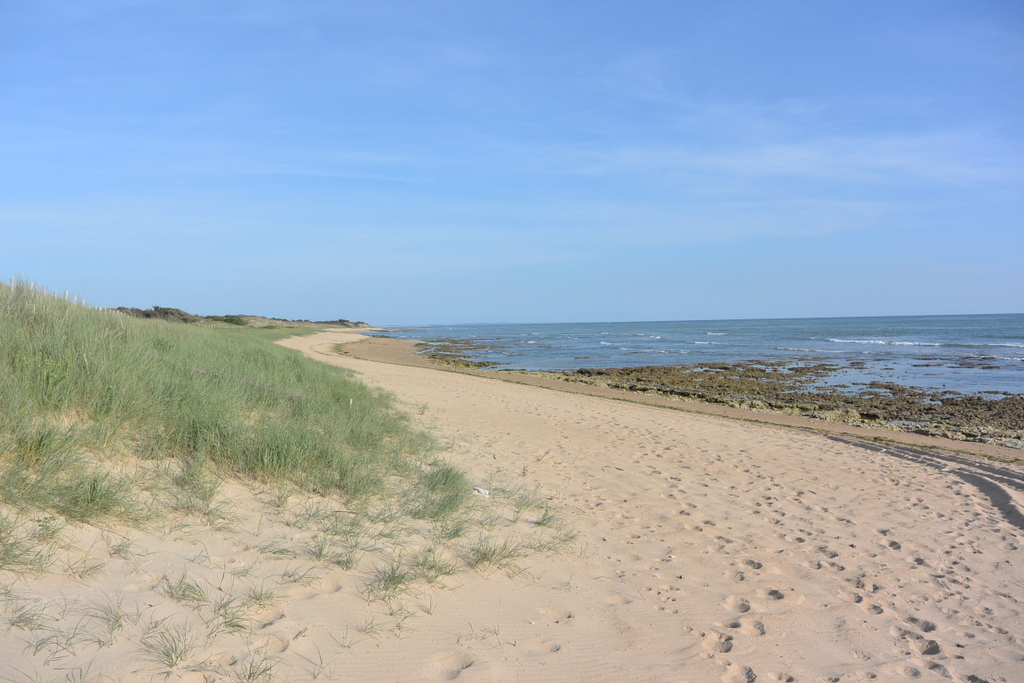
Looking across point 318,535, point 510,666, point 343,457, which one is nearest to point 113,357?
point 343,457

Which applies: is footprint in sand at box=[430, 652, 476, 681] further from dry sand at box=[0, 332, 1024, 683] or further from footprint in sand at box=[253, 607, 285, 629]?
footprint in sand at box=[253, 607, 285, 629]

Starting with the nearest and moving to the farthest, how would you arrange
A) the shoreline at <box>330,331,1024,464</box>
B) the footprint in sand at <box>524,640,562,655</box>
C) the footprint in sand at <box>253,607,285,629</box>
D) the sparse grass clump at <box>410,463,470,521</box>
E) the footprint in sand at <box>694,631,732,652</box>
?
the footprint in sand at <box>253,607,285,629</box>, the footprint in sand at <box>524,640,562,655</box>, the footprint in sand at <box>694,631,732,652</box>, the sparse grass clump at <box>410,463,470,521</box>, the shoreline at <box>330,331,1024,464</box>

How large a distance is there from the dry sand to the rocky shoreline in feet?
25.7

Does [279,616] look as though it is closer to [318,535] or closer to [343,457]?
[318,535]

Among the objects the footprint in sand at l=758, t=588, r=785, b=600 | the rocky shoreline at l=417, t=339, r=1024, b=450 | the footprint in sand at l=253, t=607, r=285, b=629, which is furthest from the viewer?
the rocky shoreline at l=417, t=339, r=1024, b=450

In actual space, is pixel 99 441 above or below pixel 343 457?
above

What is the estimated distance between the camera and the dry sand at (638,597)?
3.14 metres

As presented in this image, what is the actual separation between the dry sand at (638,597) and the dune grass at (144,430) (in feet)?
1.27

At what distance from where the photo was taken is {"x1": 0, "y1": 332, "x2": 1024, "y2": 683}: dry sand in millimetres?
3145

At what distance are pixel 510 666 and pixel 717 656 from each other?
48.4 inches

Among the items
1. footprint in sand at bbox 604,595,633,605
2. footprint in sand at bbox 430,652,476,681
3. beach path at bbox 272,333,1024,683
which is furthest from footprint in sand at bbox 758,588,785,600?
footprint in sand at bbox 430,652,476,681

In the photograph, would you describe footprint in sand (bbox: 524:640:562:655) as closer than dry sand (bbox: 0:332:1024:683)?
No

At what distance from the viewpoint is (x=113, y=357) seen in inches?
237

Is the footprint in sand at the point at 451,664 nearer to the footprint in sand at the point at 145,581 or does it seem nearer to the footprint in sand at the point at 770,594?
the footprint in sand at the point at 145,581
